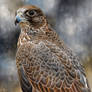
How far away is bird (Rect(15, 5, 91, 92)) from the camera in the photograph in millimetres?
4195

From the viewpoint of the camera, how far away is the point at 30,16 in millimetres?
4715

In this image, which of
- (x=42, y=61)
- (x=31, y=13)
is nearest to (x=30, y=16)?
(x=31, y=13)

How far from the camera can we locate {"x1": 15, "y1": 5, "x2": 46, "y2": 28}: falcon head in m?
4.65

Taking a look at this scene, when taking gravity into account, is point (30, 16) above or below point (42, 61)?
above

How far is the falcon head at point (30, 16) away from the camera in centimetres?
→ 465

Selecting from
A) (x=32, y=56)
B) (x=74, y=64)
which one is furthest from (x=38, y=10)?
(x=74, y=64)

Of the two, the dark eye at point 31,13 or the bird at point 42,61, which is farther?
the dark eye at point 31,13

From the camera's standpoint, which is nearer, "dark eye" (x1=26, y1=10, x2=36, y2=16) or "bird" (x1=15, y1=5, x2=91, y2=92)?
"bird" (x1=15, y1=5, x2=91, y2=92)

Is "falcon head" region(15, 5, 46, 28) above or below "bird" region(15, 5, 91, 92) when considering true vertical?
above

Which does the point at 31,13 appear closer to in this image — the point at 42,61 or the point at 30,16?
the point at 30,16

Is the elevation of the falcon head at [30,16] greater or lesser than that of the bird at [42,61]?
Result: greater

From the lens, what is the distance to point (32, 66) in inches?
170

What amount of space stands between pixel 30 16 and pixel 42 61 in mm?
922

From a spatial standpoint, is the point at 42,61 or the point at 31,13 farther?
the point at 31,13
